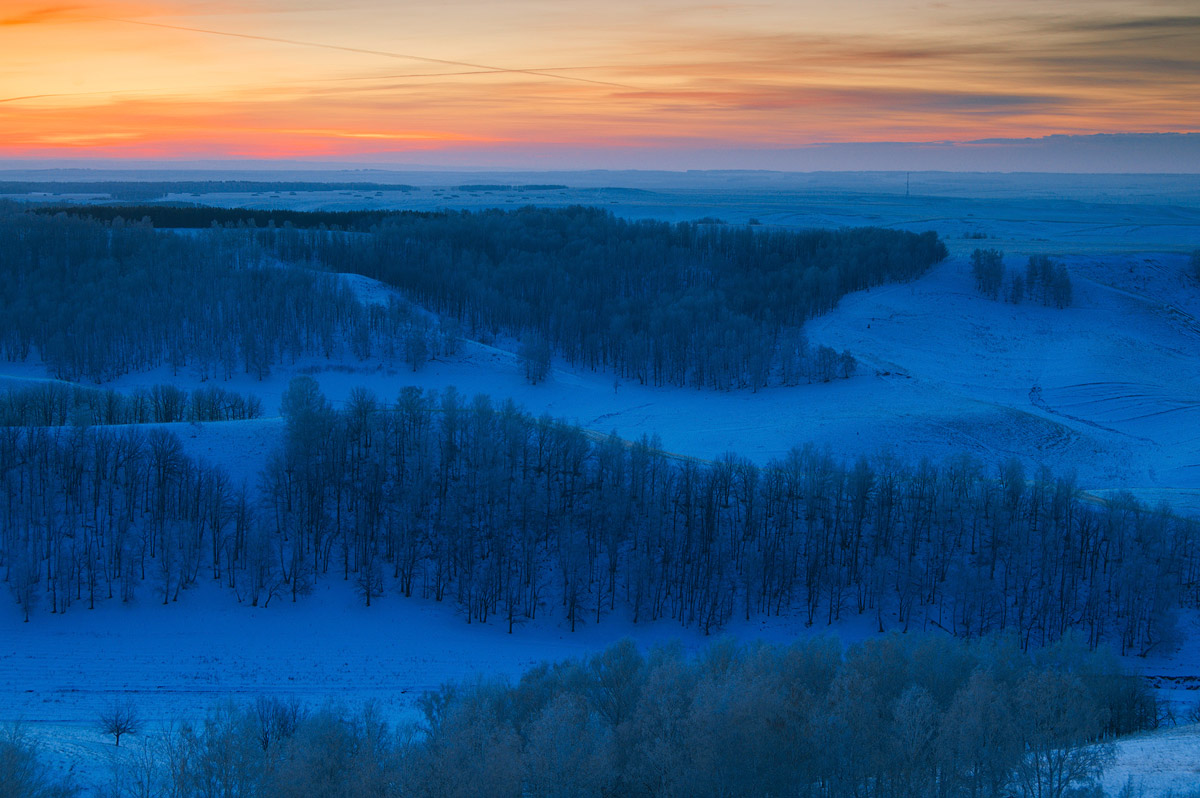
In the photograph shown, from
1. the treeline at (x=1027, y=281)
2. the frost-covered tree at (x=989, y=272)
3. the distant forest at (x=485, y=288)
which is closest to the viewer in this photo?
the distant forest at (x=485, y=288)

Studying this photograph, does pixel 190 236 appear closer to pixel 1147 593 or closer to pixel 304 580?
pixel 304 580

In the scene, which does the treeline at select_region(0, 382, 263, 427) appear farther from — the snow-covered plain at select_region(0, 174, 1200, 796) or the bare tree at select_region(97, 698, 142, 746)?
the bare tree at select_region(97, 698, 142, 746)

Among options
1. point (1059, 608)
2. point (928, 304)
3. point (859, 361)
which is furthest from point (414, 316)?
point (1059, 608)

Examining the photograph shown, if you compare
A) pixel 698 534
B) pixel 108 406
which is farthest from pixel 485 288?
pixel 698 534

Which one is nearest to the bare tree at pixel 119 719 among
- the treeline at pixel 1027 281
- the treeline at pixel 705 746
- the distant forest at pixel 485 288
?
the treeline at pixel 705 746

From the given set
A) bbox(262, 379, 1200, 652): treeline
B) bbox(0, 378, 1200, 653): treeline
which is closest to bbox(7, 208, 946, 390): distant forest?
bbox(262, 379, 1200, 652): treeline

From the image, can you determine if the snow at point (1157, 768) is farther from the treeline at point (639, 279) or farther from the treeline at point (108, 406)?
the treeline at point (639, 279)
